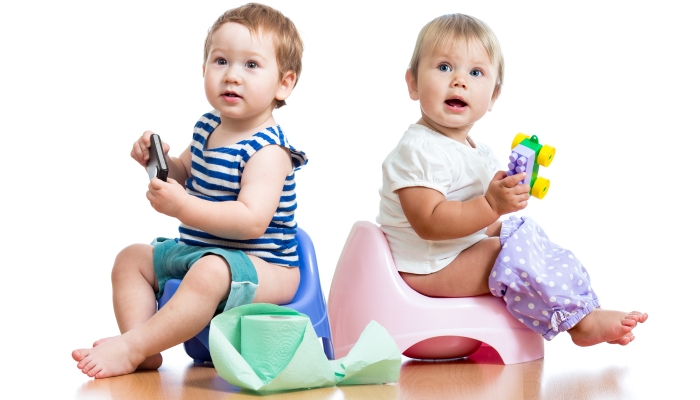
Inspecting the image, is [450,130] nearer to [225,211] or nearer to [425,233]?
[425,233]

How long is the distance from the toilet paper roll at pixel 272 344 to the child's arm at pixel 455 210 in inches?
14.9

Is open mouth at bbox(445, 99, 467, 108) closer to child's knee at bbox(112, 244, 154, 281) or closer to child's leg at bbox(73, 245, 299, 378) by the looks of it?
child's leg at bbox(73, 245, 299, 378)

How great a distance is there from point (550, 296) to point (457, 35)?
0.57 meters

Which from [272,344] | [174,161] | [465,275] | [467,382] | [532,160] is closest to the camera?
[272,344]

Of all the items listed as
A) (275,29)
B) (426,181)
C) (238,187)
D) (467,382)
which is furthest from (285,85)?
(467,382)

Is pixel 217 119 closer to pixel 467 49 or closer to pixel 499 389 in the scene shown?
pixel 467 49

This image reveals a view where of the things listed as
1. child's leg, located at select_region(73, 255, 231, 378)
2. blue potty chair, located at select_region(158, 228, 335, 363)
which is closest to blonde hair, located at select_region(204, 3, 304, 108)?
blue potty chair, located at select_region(158, 228, 335, 363)

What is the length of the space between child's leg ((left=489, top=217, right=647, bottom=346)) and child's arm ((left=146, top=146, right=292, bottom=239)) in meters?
0.47

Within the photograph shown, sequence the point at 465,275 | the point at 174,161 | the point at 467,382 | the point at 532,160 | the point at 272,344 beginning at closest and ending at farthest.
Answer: the point at 272,344, the point at 467,382, the point at 532,160, the point at 465,275, the point at 174,161

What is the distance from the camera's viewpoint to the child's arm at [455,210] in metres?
1.91

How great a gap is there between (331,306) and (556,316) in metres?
0.48

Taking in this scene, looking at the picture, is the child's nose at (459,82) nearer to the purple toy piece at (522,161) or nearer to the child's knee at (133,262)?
the purple toy piece at (522,161)

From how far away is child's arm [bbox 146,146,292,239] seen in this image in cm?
177

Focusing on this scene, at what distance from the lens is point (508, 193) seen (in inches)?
74.4
